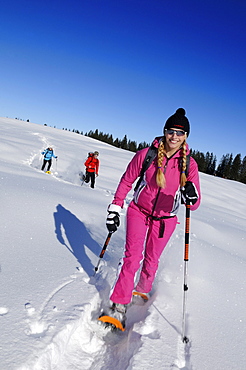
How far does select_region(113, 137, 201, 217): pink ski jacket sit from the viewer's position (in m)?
2.93

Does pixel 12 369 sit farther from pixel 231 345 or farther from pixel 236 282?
pixel 236 282

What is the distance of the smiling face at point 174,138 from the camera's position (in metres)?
2.84

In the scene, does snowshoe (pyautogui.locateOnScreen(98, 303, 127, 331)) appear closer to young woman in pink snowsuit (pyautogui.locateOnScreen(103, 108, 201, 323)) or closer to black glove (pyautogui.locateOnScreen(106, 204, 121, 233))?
young woman in pink snowsuit (pyautogui.locateOnScreen(103, 108, 201, 323))

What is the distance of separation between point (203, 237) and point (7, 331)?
15.7ft

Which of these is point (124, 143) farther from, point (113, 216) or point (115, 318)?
point (115, 318)

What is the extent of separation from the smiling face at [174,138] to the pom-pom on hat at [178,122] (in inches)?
1.7

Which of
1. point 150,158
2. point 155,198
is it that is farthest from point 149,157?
point 155,198

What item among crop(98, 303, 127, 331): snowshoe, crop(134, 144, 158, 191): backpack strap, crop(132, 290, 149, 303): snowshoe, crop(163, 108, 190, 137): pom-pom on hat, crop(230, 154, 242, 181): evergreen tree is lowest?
crop(132, 290, 149, 303): snowshoe

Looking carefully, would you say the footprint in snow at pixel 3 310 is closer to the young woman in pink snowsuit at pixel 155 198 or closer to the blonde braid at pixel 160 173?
the young woman in pink snowsuit at pixel 155 198

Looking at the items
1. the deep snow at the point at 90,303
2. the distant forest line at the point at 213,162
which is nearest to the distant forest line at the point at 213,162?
the distant forest line at the point at 213,162

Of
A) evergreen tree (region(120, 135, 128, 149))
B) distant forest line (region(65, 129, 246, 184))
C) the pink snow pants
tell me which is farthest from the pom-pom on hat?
evergreen tree (region(120, 135, 128, 149))

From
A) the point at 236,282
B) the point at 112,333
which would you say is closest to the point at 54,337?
the point at 112,333

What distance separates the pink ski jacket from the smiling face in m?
0.09

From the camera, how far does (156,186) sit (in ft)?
9.73
